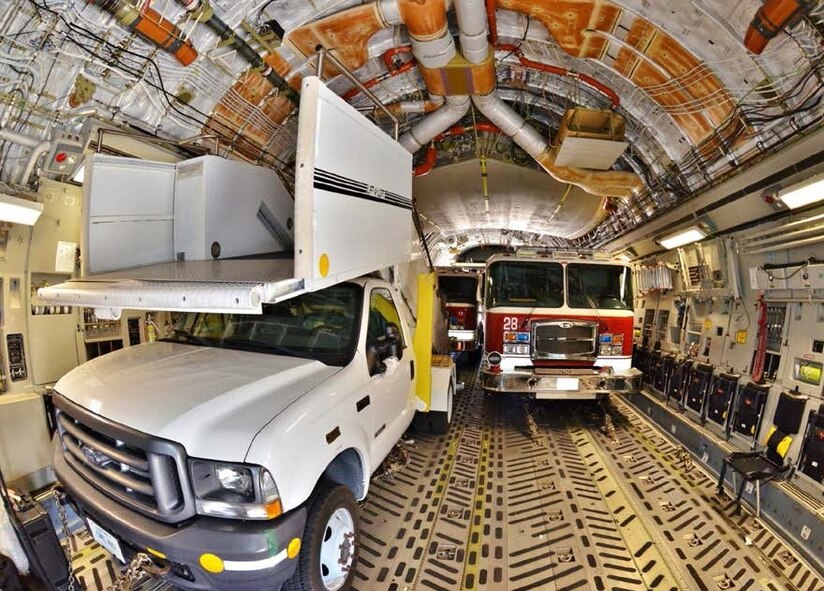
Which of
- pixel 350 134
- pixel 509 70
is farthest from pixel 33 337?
pixel 509 70

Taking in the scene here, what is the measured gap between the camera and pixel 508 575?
307cm

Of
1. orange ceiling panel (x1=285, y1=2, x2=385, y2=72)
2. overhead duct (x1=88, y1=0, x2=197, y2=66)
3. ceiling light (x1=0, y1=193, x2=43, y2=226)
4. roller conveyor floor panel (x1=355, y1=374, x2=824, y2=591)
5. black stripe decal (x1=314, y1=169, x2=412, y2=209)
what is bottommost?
roller conveyor floor panel (x1=355, y1=374, x2=824, y2=591)

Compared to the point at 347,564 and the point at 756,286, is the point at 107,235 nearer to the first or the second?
the point at 347,564

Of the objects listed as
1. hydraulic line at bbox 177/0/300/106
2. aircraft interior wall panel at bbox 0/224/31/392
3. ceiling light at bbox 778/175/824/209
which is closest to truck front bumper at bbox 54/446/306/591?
aircraft interior wall panel at bbox 0/224/31/392

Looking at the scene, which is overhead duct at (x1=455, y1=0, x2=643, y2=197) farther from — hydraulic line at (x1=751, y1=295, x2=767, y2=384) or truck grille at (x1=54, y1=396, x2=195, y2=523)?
truck grille at (x1=54, y1=396, x2=195, y2=523)

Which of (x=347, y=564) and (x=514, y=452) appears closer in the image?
(x=347, y=564)

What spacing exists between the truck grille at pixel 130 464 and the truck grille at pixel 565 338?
5.04m

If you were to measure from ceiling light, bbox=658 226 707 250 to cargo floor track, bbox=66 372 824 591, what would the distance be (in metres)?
2.88

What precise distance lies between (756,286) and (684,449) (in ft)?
7.12

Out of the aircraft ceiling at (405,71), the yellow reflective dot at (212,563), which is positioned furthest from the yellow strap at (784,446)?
the yellow reflective dot at (212,563)

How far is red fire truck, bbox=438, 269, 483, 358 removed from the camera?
10.4 meters

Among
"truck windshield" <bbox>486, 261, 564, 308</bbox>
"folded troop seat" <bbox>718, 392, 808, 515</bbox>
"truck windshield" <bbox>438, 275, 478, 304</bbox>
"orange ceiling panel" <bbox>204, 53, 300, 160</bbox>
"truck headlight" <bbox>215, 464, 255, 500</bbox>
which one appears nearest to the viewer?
"truck headlight" <bbox>215, 464, 255, 500</bbox>

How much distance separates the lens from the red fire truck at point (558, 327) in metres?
5.90

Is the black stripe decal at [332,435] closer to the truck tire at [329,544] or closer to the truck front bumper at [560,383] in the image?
the truck tire at [329,544]
